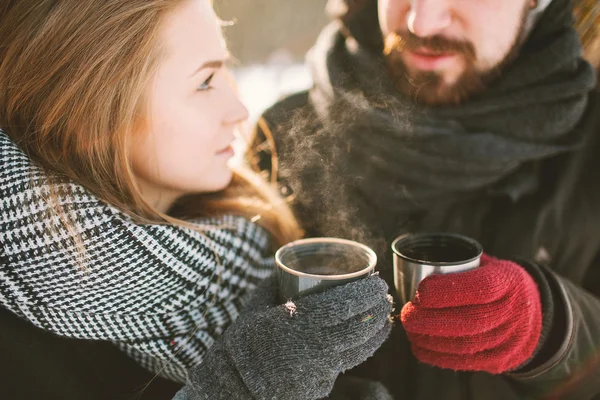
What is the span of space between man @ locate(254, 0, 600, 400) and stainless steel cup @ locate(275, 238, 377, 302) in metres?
0.47

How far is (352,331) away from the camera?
1031 millimetres

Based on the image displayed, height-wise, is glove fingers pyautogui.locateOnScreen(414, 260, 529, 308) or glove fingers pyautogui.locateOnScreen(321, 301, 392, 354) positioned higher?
glove fingers pyautogui.locateOnScreen(414, 260, 529, 308)

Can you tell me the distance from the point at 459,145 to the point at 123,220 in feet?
3.86

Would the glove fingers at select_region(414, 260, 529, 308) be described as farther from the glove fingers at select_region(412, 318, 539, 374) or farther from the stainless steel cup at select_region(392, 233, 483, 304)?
the glove fingers at select_region(412, 318, 539, 374)

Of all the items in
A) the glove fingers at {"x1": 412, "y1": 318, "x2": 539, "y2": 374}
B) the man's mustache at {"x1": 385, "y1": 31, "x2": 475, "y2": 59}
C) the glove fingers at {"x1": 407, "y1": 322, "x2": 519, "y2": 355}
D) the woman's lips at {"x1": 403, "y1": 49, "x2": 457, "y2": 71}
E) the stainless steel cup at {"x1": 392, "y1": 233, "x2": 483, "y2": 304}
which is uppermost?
the man's mustache at {"x1": 385, "y1": 31, "x2": 475, "y2": 59}

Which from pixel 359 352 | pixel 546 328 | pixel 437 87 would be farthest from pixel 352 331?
pixel 437 87

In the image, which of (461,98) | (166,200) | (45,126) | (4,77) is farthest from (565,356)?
(4,77)

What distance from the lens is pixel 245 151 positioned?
80.7 inches

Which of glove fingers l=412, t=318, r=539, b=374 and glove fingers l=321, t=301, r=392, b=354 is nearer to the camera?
glove fingers l=321, t=301, r=392, b=354

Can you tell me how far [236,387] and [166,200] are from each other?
2.54ft

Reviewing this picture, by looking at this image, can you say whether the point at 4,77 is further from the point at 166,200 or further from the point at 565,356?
the point at 565,356

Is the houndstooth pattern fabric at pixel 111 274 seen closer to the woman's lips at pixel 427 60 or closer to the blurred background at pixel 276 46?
the woman's lips at pixel 427 60

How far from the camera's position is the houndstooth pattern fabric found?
1.21 m

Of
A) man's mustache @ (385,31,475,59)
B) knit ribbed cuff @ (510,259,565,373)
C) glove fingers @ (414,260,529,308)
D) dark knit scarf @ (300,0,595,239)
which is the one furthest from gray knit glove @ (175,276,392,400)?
man's mustache @ (385,31,475,59)
